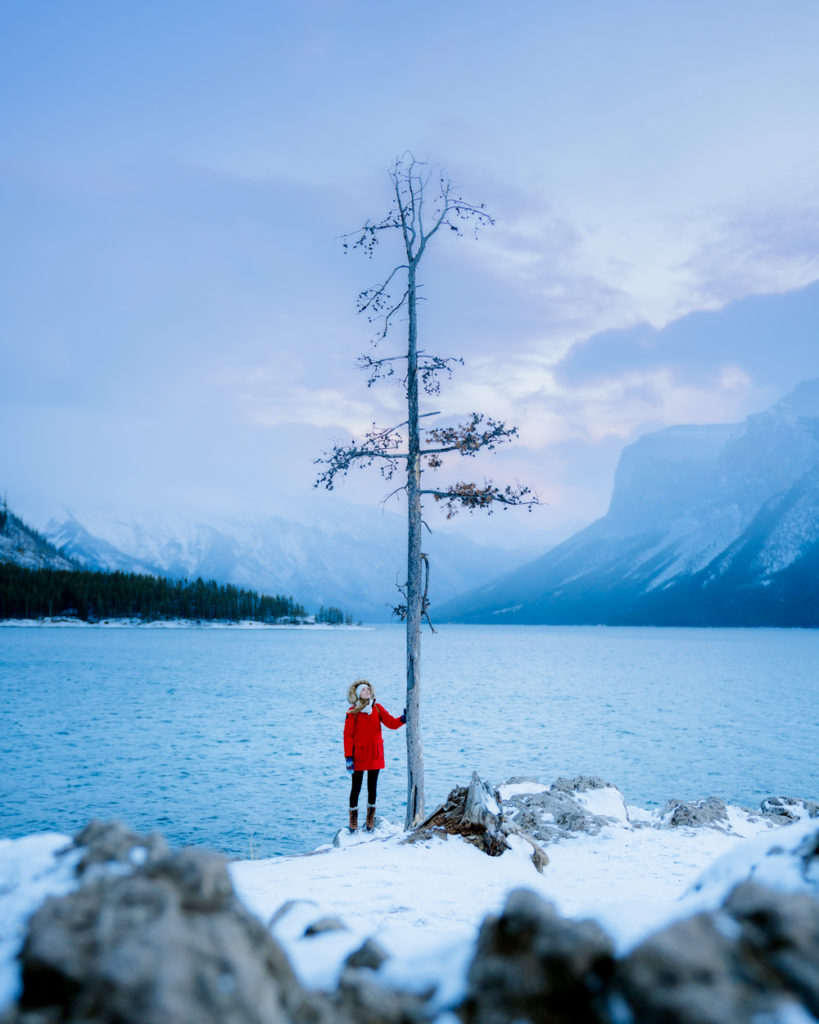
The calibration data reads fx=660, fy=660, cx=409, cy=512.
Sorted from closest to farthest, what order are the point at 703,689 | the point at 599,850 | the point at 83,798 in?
the point at 599,850
the point at 83,798
the point at 703,689

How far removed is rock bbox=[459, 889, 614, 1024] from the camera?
7.75 feet

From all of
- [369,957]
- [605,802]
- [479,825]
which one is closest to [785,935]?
[369,957]

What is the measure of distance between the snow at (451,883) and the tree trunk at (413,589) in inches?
51.5

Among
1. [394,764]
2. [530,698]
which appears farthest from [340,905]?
[530,698]

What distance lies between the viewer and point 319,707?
152 ft

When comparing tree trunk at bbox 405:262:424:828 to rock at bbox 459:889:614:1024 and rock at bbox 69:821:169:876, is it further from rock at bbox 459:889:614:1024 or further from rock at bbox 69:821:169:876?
rock at bbox 459:889:614:1024

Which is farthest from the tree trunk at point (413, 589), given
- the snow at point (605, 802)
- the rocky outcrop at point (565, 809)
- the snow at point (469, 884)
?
the snow at point (605, 802)

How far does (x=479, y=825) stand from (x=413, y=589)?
523 cm

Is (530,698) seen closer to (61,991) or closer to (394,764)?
(394,764)

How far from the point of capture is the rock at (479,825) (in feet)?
33.4

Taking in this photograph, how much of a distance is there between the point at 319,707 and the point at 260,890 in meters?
39.6

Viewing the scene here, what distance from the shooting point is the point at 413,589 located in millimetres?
14445

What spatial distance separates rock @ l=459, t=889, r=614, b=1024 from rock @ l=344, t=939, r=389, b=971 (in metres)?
0.57

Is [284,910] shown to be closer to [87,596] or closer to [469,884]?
[469,884]
